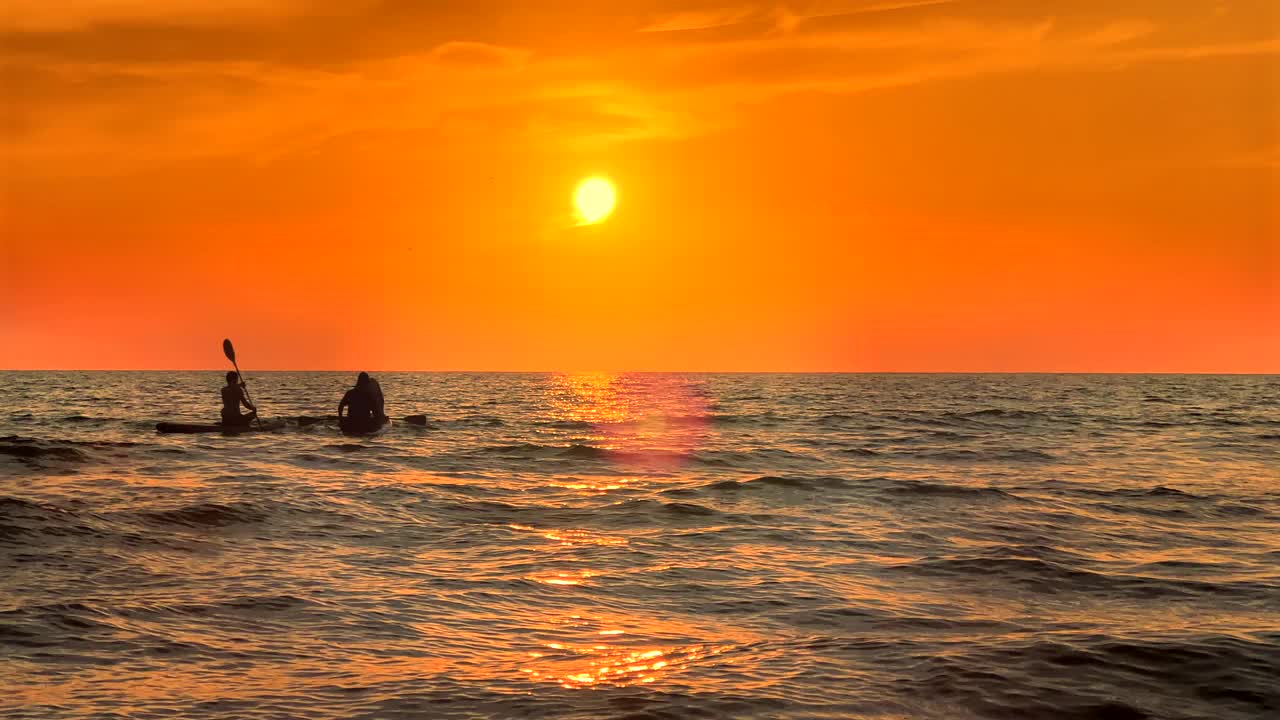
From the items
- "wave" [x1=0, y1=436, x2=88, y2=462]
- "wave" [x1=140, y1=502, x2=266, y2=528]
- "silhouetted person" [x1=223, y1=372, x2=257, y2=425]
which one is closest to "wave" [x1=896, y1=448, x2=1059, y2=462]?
"wave" [x1=140, y1=502, x2=266, y2=528]

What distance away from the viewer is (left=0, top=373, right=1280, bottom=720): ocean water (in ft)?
27.8

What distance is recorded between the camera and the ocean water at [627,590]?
27.8 feet

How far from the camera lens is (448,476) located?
2545cm

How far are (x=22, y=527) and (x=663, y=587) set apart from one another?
973cm

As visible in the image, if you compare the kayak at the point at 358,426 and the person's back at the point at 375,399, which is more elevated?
the person's back at the point at 375,399

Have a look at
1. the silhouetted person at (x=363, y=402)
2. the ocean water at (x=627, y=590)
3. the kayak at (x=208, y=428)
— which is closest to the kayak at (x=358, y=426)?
the silhouetted person at (x=363, y=402)

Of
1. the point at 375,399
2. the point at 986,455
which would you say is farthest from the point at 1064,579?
the point at 375,399

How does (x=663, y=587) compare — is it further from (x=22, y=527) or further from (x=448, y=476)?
(x=448, y=476)

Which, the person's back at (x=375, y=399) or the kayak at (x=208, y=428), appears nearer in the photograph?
the kayak at (x=208, y=428)

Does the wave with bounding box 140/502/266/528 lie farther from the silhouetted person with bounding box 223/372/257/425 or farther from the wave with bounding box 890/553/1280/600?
the silhouetted person with bounding box 223/372/257/425

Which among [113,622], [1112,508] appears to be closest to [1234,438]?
[1112,508]

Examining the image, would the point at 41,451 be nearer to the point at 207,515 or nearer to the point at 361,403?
the point at 361,403

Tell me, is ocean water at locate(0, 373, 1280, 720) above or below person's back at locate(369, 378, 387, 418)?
below

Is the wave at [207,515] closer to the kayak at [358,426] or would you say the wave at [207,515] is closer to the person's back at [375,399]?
the kayak at [358,426]
